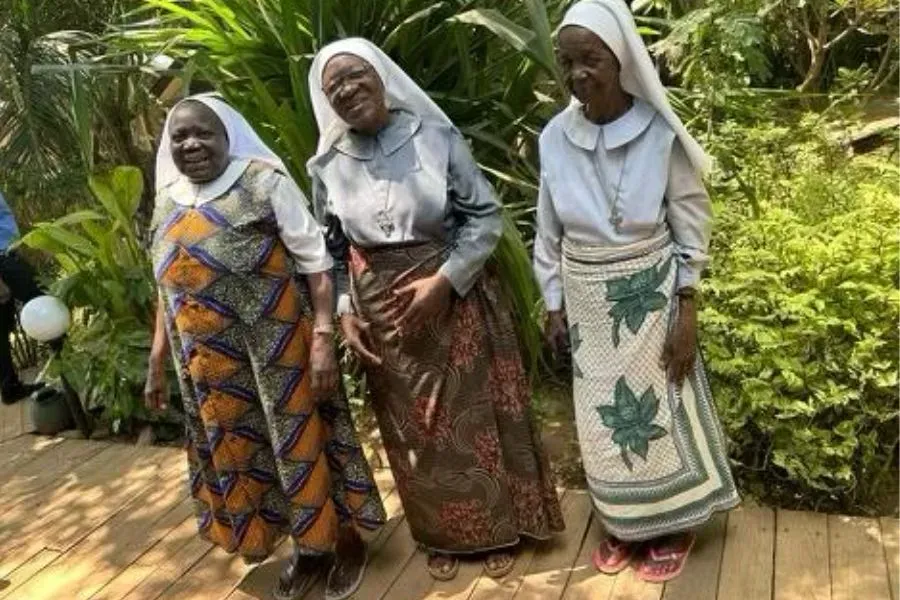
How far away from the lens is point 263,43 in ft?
11.2

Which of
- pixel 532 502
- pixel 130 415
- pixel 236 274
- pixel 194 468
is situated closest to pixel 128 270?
pixel 130 415

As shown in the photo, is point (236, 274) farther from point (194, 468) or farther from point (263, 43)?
point (263, 43)

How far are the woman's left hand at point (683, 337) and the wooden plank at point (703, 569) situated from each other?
59 centimetres

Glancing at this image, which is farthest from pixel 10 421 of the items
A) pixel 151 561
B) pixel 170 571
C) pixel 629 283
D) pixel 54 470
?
pixel 629 283

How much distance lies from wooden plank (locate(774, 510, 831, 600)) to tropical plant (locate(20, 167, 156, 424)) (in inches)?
103

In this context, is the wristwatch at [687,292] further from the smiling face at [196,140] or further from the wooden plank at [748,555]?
the smiling face at [196,140]

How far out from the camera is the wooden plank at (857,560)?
225cm

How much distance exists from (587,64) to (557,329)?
2.38ft

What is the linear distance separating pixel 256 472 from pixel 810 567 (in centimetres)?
150

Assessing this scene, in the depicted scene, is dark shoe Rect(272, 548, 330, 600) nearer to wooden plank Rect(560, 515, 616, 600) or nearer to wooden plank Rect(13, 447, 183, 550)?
wooden plank Rect(560, 515, 616, 600)

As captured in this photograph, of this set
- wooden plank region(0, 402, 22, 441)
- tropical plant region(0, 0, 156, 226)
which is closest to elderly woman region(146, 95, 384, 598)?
tropical plant region(0, 0, 156, 226)

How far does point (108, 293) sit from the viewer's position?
157 inches

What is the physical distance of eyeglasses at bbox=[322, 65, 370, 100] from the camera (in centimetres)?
215

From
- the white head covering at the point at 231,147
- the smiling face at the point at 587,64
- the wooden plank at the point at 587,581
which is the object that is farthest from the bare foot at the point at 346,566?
the smiling face at the point at 587,64
